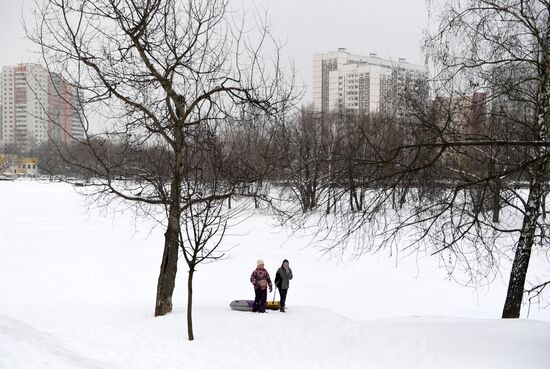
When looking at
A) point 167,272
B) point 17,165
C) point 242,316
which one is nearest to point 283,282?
point 242,316

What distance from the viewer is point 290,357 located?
9.58 metres

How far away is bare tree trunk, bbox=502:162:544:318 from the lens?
9.12m

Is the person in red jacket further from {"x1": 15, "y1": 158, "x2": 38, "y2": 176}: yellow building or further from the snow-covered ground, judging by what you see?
{"x1": 15, "y1": 158, "x2": 38, "y2": 176}: yellow building

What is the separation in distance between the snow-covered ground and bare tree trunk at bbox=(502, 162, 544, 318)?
3.29 feet

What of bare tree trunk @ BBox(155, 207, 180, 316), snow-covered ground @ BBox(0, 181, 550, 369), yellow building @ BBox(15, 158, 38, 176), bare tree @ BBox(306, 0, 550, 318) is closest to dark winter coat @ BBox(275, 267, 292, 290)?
snow-covered ground @ BBox(0, 181, 550, 369)

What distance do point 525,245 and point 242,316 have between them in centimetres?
664

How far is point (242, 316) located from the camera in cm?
1275

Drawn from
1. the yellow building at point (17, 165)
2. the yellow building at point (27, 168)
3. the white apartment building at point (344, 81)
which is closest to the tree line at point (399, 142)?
the white apartment building at point (344, 81)

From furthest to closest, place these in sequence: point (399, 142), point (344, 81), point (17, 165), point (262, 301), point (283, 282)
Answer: point (17, 165) < point (344, 81) < point (283, 282) < point (262, 301) < point (399, 142)

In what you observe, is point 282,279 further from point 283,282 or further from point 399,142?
point 399,142

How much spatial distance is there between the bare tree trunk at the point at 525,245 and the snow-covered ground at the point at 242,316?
1.00m

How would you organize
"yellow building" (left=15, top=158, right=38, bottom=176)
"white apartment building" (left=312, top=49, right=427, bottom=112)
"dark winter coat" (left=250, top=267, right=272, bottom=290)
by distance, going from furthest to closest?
"yellow building" (left=15, top=158, right=38, bottom=176) < "white apartment building" (left=312, top=49, right=427, bottom=112) < "dark winter coat" (left=250, top=267, right=272, bottom=290)

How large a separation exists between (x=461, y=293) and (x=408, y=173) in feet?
40.2

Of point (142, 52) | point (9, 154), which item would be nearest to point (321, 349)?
point (142, 52)
